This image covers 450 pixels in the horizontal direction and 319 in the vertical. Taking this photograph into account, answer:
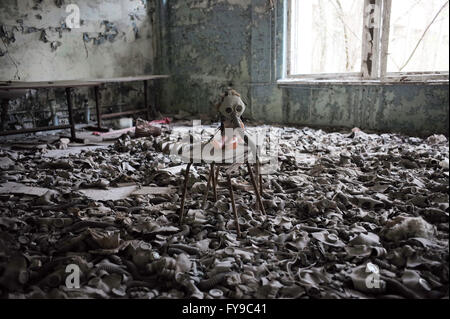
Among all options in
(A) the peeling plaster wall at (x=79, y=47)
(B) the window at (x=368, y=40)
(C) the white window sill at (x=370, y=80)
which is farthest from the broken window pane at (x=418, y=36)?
(A) the peeling plaster wall at (x=79, y=47)

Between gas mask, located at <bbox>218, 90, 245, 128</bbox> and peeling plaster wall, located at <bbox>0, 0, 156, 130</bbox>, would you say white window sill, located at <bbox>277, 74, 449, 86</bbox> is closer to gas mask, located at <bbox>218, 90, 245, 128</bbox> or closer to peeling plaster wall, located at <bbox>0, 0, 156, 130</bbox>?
peeling plaster wall, located at <bbox>0, 0, 156, 130</bbox>

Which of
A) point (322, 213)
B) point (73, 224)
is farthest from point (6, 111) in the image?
point (322, 213)

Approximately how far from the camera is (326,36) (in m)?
7.46

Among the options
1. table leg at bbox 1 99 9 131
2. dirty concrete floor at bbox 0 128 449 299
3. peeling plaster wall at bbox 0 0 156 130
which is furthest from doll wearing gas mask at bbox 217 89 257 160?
peeling plaster wall at bbox 0 0 156 130

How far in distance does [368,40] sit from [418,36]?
2.62 feet

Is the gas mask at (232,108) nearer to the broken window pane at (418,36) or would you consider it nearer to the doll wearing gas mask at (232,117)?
the doll wearing gas mask at (232,117)

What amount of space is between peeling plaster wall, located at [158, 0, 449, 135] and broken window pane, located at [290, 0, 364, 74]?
352 mm

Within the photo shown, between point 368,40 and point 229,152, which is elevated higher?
point 368,40

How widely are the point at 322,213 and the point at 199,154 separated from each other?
48.3 inches

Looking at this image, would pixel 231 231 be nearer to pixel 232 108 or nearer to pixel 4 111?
pixel 232 108

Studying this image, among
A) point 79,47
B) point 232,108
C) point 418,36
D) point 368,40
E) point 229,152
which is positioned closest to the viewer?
point 229,152

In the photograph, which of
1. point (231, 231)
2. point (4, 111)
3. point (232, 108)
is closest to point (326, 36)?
point (232, 108)
